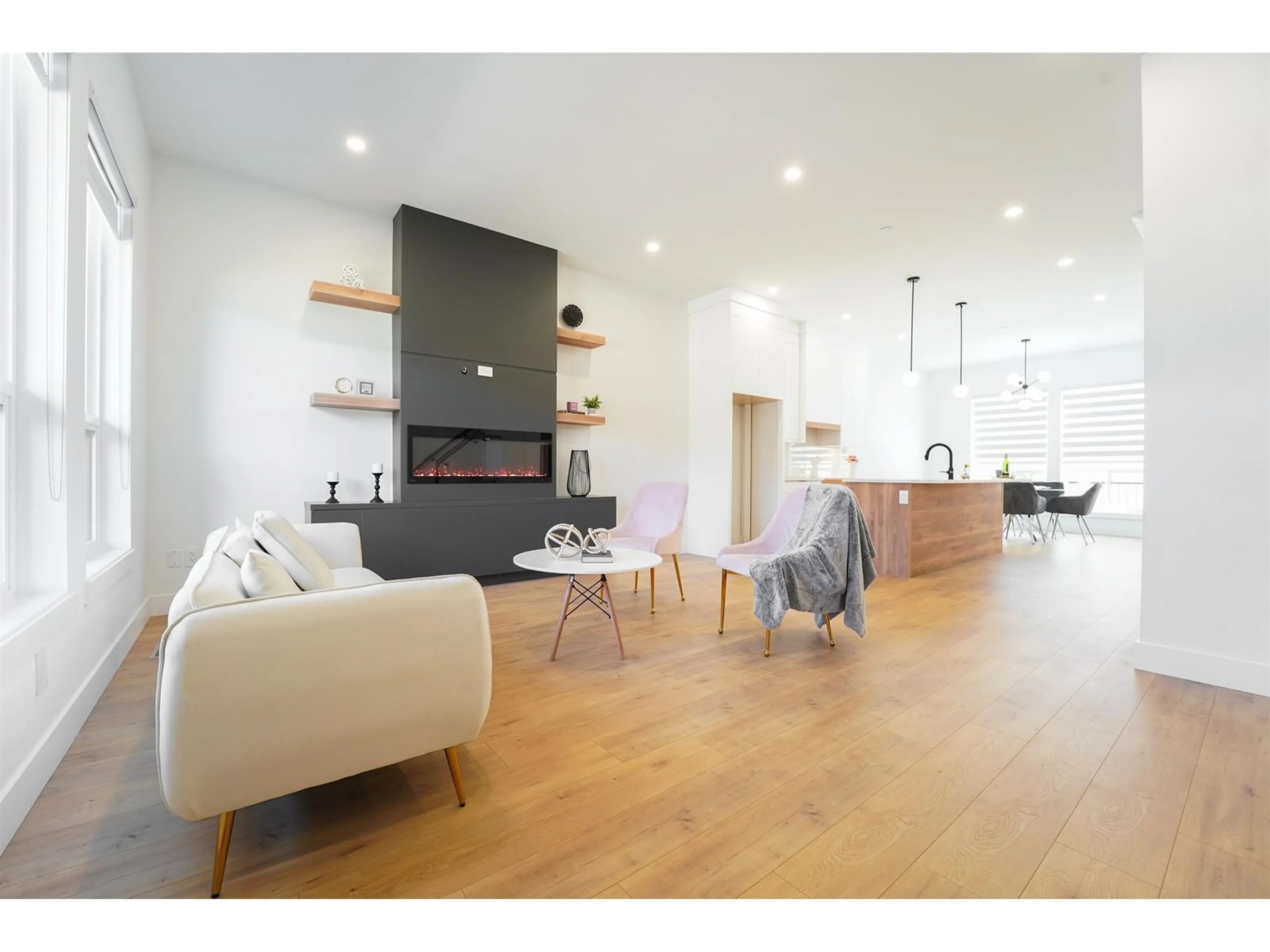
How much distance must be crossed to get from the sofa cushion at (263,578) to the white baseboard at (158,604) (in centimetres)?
261

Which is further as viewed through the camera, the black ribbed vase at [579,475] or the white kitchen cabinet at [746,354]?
the white kitchen cabinet at [746,354]

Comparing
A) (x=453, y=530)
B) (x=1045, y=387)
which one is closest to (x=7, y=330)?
(x=453, y=530)

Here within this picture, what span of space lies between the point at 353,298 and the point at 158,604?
2325 mm

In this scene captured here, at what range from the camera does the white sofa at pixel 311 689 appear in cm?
108

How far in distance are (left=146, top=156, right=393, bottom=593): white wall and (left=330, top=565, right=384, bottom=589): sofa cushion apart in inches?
54.8

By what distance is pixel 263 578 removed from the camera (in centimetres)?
138

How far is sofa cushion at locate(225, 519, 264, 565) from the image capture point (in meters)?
1.65

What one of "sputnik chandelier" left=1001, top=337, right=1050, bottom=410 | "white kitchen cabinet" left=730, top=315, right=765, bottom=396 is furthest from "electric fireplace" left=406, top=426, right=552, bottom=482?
"sputnik chandelier" left=1001, top=337, right=1050, bottom=410

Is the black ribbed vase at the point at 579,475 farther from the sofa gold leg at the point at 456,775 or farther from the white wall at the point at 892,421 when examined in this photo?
the white wall at the point at 892,421

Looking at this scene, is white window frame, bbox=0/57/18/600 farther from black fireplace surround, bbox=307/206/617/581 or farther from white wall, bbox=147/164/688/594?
white wall, bbox=147/164/688/594

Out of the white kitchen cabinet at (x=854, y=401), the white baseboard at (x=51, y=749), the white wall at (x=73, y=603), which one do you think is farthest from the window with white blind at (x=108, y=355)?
the white kitchen cabinet at (x=854, y=401)

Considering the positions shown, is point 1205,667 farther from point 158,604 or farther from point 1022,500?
point 158,604

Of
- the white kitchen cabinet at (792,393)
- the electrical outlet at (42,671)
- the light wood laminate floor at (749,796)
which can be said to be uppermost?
the white kitchen cabinet at (792,393)
